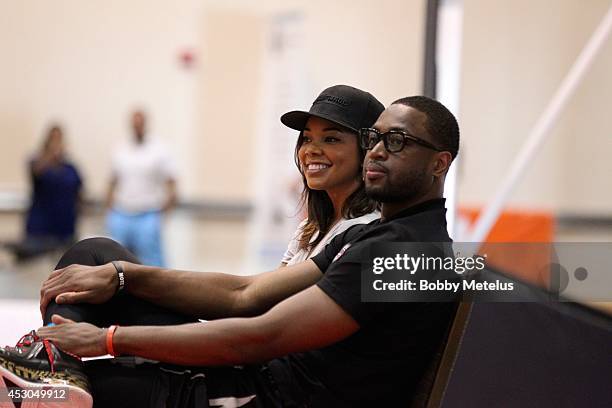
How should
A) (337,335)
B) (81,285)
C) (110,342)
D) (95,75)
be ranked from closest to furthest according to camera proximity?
(337,335), (110,342), (81,285), (95,75)

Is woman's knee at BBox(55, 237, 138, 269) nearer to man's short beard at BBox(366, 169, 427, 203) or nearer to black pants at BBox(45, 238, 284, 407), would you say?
black pants at BBox(45, 238, 284, 407)

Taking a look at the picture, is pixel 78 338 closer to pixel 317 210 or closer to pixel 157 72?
pixel 317 210

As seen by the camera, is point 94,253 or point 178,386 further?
point 94,253

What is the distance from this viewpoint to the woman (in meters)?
2.26

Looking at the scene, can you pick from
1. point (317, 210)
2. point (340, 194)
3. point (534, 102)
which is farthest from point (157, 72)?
point (340, 194)

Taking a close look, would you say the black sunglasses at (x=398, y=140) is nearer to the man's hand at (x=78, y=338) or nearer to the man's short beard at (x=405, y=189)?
the man's short beard at (x=405, y=189)

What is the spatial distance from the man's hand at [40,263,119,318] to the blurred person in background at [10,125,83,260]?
556 centimetres

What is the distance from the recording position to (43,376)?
188 cm

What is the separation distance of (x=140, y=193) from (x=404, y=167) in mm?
5604

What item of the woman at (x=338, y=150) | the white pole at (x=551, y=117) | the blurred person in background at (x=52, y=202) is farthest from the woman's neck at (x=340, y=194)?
the blurred person in background at (x=52, y=202)

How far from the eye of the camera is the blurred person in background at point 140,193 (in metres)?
7.29

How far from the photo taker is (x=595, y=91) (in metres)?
9.16

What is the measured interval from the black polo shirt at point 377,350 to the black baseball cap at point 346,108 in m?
0.36

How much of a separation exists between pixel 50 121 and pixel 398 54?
3.35m
